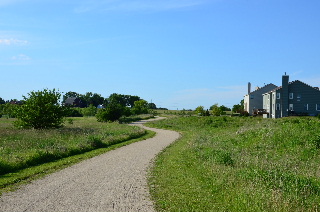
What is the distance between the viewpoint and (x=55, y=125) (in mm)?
38000

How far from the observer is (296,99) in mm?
61250

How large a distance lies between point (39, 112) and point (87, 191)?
28.0 meters

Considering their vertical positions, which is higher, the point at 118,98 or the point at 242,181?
the point at 118,98

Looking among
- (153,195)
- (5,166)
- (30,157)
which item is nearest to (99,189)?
(153,195)

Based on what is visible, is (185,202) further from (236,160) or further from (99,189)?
(236,160)

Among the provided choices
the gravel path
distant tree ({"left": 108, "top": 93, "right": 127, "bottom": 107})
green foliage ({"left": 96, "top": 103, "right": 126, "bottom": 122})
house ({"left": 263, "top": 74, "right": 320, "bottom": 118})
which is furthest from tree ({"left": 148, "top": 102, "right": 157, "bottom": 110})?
the gravel path

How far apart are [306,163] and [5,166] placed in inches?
499

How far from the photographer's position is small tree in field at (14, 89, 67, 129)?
36.2m

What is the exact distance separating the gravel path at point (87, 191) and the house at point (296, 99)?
51.0 metres

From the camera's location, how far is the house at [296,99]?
60875 millimetres

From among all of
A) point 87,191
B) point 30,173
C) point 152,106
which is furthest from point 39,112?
point 152,106

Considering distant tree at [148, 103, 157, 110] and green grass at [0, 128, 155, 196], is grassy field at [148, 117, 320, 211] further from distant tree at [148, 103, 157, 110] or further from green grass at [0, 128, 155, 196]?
distant tree at [148, 103, 157, 110]

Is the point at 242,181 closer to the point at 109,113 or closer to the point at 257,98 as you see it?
the point at 109,113

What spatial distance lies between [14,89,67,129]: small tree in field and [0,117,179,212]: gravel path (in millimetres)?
22812
